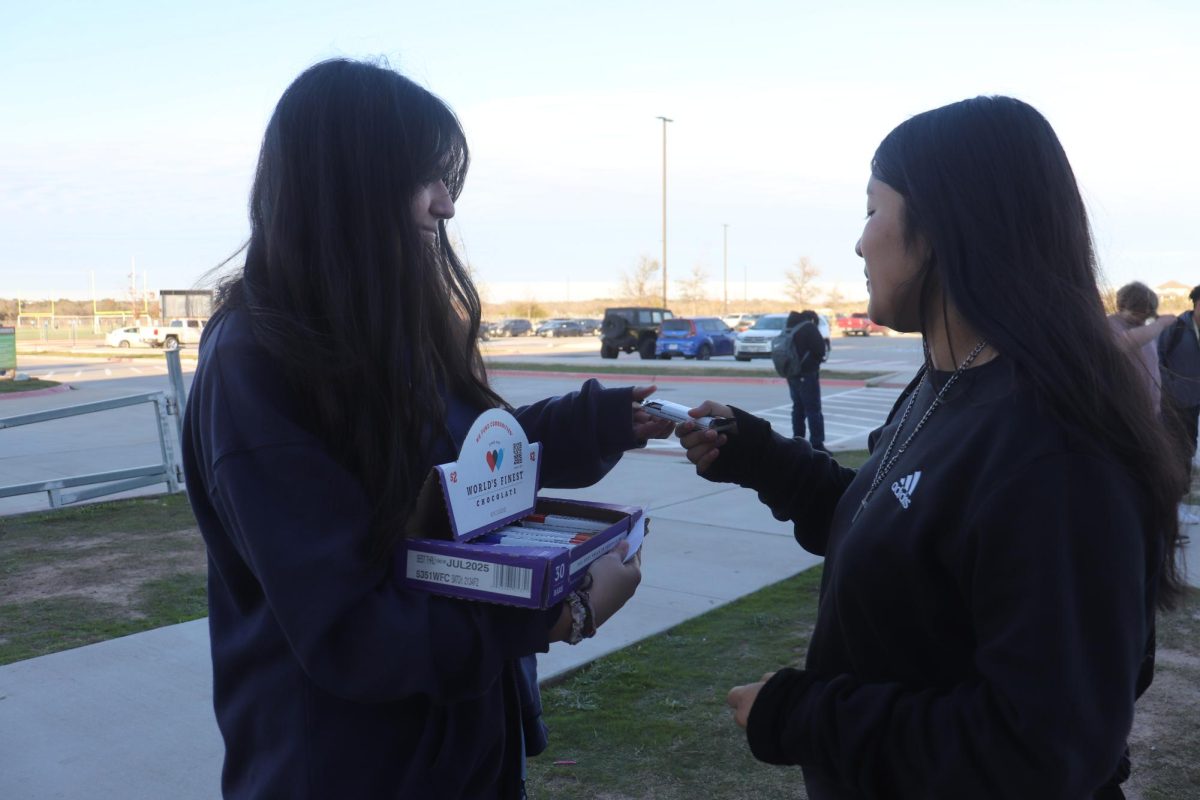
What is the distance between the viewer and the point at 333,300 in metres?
1.49

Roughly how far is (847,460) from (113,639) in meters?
7.26

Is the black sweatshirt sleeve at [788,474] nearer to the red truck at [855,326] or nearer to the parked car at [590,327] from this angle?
the red truck at [855,326]

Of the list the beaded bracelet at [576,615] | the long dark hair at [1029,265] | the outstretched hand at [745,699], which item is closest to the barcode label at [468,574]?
the beaded bracelet at [576,615]

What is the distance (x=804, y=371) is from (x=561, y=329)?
48.0 metres

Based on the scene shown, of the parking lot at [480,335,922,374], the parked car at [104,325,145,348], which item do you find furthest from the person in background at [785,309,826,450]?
the parked car at [104,325,145,348]

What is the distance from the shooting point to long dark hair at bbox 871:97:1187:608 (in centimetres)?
134

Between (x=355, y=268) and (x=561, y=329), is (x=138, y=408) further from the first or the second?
(x=561, y=329)

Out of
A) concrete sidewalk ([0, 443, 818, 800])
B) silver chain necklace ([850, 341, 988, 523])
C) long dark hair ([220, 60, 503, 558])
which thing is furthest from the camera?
concrete sidewalk ([0, 443, 818, 800])

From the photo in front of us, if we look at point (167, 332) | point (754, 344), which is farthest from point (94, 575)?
point (167, 332)

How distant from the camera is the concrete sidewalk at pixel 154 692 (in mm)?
3299

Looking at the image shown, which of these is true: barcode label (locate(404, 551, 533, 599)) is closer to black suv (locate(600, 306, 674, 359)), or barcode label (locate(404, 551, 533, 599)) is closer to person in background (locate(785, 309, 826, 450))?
person in background (locate(785, 309, 826, 450))

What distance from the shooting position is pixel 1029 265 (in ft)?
4.79

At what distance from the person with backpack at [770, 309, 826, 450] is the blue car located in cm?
1950

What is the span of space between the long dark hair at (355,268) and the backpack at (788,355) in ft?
32.3
